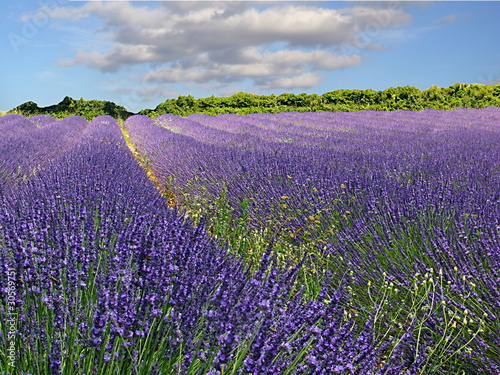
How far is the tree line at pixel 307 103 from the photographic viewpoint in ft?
70.0

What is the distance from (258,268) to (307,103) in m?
24.8

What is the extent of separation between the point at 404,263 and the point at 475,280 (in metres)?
0.37

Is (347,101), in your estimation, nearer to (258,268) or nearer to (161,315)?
(258,268)

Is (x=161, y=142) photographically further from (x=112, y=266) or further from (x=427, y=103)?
(x=427, y=103)

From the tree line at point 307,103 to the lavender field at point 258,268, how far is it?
17.0 meters

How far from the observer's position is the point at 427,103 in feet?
68.9

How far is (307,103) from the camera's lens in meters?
26.0

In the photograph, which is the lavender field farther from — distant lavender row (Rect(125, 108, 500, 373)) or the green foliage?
the green foliage

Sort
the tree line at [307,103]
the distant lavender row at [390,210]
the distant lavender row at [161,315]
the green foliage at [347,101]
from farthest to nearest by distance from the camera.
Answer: the tree line at [307,103]
the green foliage at [347,101]
the distant lavender row at [390,210]
the distant lavender row at [161,315]

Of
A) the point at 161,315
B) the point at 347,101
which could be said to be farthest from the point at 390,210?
the point at 347,101

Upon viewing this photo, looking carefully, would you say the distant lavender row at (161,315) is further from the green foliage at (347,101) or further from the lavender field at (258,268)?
the green foliage at (347,101)

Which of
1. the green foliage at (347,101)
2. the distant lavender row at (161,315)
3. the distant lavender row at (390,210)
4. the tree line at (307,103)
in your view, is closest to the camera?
the distant lavender row at (161,315)

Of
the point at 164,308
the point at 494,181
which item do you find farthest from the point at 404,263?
the point at 494,181

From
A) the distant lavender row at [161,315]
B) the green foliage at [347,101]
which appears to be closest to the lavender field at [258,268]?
the distant lavender row at [161,315]
